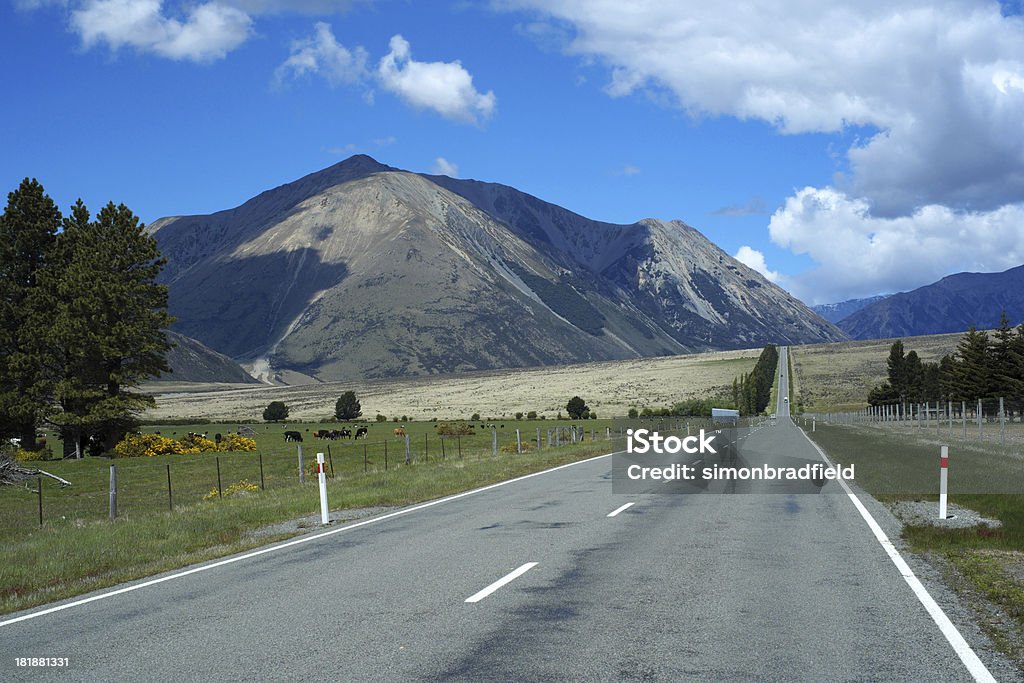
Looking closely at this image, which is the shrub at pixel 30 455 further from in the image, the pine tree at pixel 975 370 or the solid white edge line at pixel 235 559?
the pine tree at pixel 975 370

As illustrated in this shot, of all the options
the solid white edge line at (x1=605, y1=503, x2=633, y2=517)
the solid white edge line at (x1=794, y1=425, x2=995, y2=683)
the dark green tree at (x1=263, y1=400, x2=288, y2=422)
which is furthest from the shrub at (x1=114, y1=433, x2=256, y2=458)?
the dark green tree at (x1=263, y1=400, x2=288, y2=422)

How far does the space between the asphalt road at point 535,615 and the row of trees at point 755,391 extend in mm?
Answer: 104837

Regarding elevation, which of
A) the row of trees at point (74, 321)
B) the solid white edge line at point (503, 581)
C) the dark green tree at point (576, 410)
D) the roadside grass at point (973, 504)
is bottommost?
the dark green tree at point (576, 410)

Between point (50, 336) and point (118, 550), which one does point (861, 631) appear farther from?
point (50, 336)

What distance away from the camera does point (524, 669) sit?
696 centimetres

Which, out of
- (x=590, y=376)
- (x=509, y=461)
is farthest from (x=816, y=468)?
(x=590, y=376)

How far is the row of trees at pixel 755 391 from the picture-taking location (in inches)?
4720

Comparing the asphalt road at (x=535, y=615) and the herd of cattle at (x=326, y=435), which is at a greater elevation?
the asphalt road at (x=535, y=615)

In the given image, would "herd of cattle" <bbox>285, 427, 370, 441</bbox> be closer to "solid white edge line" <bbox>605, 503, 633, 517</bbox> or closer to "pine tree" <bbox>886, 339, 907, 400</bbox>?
"solid white edge line" <bbox>605, 503, 633, 517</bbox>

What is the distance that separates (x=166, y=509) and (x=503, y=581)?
1665cm

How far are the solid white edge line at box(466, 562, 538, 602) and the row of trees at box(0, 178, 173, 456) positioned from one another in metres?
42.5

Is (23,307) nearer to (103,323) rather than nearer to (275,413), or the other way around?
(103,323)

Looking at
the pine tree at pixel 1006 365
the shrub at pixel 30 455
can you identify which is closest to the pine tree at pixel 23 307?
the shrub at pixel 30 455

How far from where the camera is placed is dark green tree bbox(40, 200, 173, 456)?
4847cm
